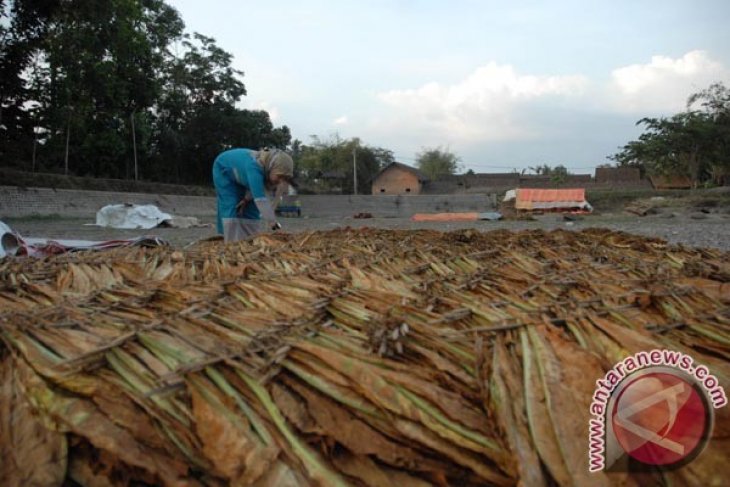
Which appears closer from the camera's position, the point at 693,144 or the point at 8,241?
the point at 8,241

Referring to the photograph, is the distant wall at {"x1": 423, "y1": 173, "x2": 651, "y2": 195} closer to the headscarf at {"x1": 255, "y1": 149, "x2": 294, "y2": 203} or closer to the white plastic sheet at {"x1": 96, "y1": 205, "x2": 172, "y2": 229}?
the white plastic sheet at {"x1": 96, "y1": 205, "x2": 172, "y2": 229}

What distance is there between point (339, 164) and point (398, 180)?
37.8 feet

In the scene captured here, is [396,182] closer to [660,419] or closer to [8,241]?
[8,241]

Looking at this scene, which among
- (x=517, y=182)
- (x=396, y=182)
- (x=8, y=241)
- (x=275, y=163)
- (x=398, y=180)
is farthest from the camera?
(x=396, y=182)

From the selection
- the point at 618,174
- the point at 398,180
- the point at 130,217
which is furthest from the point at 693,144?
the point at 130,217

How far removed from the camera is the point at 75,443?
1302 mm

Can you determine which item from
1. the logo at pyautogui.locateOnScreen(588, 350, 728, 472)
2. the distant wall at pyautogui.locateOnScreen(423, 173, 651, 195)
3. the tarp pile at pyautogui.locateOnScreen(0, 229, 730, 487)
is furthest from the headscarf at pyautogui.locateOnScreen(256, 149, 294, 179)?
the distant wall at pyautogui.locateOnScreen(423, 173, 651, 195)

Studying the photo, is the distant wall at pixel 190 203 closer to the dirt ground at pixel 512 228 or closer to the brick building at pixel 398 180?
the dirt ground at pixel 512 228

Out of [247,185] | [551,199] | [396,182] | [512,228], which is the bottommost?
[512,228]

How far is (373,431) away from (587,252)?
9.80ft

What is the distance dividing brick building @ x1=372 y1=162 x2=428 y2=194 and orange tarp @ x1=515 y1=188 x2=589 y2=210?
2131 cm

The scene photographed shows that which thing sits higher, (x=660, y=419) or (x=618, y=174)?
(x=618, y=174)

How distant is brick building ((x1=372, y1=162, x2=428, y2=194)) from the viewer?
58781mm

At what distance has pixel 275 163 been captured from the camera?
21.0 feet
